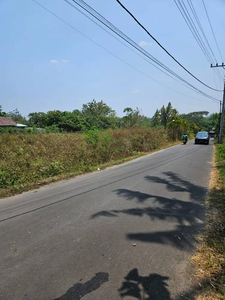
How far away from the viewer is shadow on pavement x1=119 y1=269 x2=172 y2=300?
2.00 m

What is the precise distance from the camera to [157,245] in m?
2.89

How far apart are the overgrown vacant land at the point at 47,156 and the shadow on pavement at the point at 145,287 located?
4.73 meters

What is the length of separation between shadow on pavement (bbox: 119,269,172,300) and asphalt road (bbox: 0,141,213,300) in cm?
1

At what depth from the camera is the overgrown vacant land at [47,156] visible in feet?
21.7

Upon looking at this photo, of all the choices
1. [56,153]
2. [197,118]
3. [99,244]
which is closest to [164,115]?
[56,153]

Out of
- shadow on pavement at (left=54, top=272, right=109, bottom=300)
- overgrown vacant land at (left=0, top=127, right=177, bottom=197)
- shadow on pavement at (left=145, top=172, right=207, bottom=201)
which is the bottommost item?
shadow on pavement at (left=145, top=172, right=207, bottom=201)

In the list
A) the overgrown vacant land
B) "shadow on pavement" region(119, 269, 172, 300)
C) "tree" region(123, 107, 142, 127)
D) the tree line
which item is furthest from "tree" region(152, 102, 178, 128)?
"shadow on pavement" region(119, 269, 172, 300)

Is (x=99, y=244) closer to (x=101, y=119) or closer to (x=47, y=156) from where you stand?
(x=47, y=156)

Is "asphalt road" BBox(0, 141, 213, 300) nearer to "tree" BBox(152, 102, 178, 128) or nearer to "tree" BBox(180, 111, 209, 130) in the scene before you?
"tree" BBox(152, 102, 178, 128)

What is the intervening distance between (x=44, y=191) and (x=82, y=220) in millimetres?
2761

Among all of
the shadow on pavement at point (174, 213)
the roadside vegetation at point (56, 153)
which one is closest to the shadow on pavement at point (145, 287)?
the shadow on pavement at point (174, 213)

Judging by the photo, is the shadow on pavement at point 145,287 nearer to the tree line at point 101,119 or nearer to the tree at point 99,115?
the tree line at point 101,119

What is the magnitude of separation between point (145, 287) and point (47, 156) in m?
7.38

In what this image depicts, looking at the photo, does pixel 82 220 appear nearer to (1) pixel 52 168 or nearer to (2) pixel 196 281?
(2) pixel 196 281
